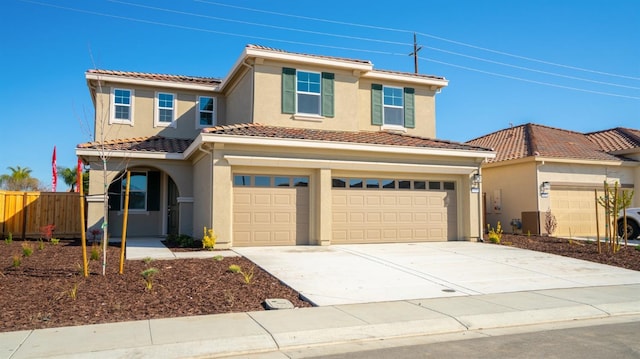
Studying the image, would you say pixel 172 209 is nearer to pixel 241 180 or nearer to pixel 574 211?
pixel 241 180

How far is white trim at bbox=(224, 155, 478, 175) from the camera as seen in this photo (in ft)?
48.3

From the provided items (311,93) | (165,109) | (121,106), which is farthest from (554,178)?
(121,106)

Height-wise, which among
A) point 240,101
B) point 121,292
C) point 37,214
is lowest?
point 121,292

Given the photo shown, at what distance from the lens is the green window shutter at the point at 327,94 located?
17.6 m

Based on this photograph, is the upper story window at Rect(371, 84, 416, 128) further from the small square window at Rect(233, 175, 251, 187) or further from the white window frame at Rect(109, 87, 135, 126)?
the white window frame at Rect(109, 87, 135, 126)

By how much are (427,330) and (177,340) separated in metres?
3.40

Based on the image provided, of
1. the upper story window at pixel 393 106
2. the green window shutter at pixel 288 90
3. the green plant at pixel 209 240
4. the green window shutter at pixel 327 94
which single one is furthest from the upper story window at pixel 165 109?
the upper story window at pixel 393 106

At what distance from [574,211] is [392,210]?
31.9 ft

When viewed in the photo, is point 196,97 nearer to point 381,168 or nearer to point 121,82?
point 121,82

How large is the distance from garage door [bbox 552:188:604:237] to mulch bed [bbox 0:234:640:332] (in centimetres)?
1475

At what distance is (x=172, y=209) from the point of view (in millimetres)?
19453

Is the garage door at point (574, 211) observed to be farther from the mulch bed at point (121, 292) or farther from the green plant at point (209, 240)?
the mulch bed at point (121, 292)

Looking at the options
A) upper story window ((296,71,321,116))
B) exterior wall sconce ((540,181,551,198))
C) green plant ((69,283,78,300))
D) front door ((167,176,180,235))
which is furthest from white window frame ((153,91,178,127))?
exterior wall sconce ((540,181,551,198))

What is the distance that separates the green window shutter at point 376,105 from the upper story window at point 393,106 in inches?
12.4
